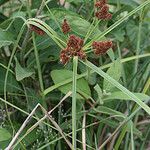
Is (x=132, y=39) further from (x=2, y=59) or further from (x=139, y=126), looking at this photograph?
(x=2, y=59)

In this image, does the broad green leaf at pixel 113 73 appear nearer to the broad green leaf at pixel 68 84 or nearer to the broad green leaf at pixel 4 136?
the broad green leaf at pixel 68 84

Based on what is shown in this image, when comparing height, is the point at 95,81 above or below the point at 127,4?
below

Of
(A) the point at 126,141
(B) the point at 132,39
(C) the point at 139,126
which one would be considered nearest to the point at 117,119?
(A) the point at 126,141

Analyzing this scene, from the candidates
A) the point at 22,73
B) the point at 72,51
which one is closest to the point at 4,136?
the point at 22,73

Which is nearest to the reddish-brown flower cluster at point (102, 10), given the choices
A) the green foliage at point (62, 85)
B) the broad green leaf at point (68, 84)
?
the green foliage at point (62, 85)

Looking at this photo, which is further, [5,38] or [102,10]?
[5,38]

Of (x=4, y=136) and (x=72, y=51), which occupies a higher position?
(x=72, y=51)

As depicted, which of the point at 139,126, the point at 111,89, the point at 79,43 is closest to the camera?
the point at 79,43

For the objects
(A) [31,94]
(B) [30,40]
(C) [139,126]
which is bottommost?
(C) [139,126]

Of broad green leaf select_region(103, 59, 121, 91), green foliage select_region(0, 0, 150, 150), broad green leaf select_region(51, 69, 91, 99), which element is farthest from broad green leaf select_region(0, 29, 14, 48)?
broad green leaf select_region(103, 59, 121, 91)

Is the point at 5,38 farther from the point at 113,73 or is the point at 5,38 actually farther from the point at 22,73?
the point at 113,73

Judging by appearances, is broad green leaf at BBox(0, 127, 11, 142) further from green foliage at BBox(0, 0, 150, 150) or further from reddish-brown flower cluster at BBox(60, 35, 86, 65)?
reddish-brown flower cluster at BBox(60, 35, 86, 65)
